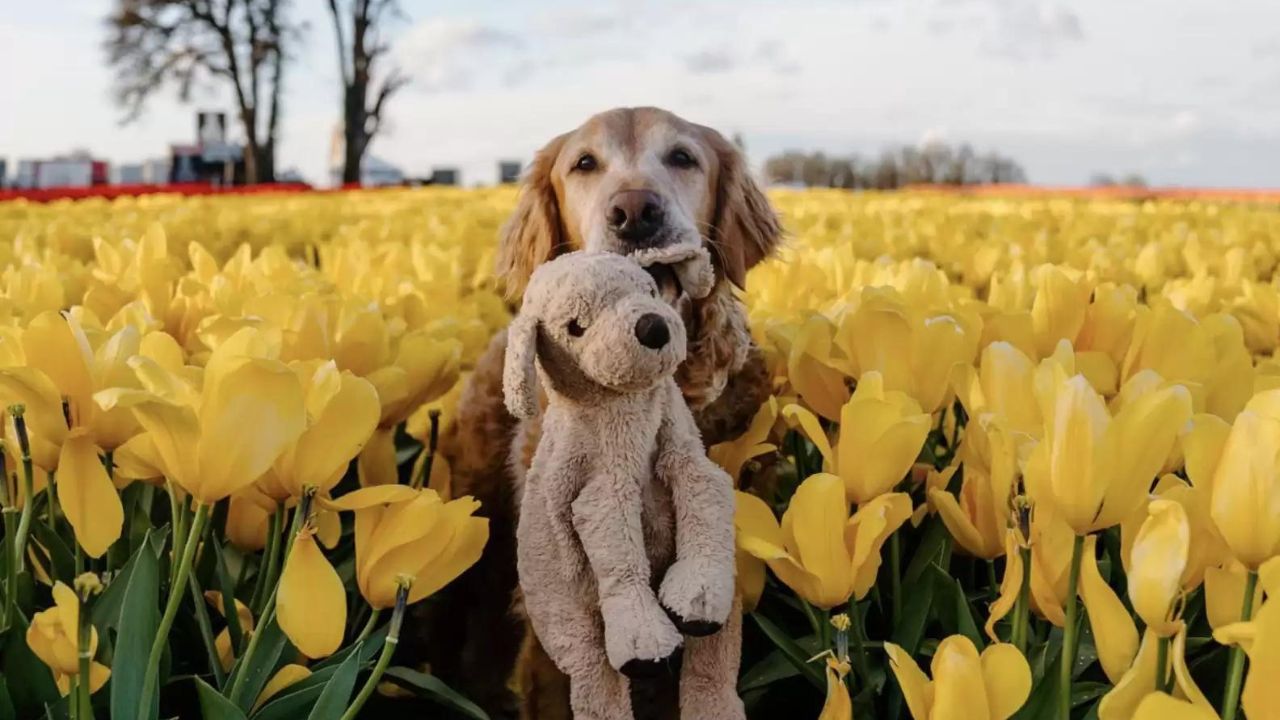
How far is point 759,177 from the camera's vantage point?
229cm

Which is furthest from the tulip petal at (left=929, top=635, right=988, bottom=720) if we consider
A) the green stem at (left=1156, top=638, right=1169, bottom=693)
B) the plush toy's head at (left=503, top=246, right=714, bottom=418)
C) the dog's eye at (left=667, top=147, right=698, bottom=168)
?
the dog's eye at (left=667, top=147, right=698, bottom=168)

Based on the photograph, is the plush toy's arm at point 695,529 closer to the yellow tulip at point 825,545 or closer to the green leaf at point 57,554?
the yellow tulip at point 825,545

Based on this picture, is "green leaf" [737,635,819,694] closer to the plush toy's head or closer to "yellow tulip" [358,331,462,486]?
the plush toy's head

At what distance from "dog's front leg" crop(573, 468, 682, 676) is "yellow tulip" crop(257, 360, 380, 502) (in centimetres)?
21

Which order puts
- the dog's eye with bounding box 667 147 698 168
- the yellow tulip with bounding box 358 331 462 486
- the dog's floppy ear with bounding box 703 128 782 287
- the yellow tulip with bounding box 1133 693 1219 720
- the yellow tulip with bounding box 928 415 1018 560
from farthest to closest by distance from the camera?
the dog's floppy ear with bounding box 703 128 782 287
the dog's eye with bounding box 667 147 698 168
the yellow tulip with bounding box 358 331 462 486
the yellow tulip with bounding box 928 415 1018 560
the yellow tulip with bounding box 1133 693 1219 720

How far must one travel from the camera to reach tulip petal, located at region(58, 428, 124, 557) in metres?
1.01

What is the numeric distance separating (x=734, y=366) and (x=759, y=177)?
103 centimetres

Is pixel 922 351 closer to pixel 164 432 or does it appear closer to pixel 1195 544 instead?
pixel 1195 544

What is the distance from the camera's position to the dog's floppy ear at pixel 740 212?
199 centimetres

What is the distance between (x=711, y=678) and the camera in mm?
1037

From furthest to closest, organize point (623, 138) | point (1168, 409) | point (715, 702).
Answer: point (623, 138) → point (715, 702) → point (1168, 409)

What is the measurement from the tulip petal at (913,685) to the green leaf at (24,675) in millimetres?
702

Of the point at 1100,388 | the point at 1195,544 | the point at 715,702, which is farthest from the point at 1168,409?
the point at 1100,388

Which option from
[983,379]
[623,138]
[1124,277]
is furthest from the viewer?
[1124,277]
